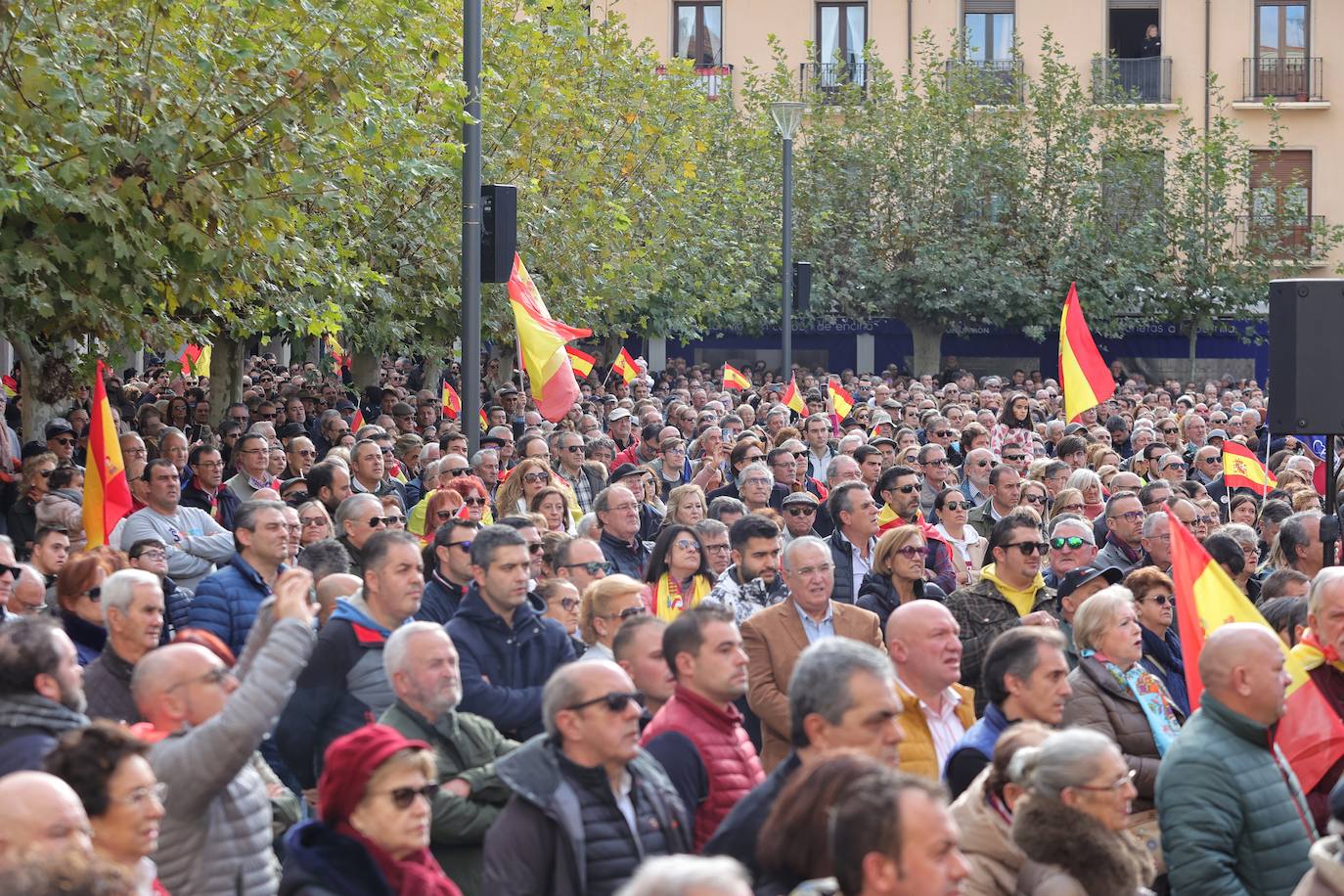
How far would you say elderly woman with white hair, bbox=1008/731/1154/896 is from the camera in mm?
4836

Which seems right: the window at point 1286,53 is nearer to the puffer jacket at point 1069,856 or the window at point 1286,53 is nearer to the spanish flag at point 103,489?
the spanish flag at point 103,489

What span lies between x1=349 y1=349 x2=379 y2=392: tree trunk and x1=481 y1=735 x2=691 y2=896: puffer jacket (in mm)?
19693

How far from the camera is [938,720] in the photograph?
6988 mm

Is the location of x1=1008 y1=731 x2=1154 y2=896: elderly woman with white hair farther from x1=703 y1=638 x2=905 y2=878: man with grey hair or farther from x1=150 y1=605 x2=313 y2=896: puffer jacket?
x1=150 y1=605 x2=313 y2=896: puffer jacket

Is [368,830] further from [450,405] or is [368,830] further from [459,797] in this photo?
[450,405]

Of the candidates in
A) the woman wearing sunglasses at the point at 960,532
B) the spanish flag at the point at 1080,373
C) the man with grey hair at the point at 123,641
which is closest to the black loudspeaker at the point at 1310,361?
the woman wearing sunglasses at the point at 960,532

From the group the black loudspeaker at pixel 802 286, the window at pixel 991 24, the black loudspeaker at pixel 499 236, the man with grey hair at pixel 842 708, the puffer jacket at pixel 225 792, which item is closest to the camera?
the puffer jacket at pixel 225 792

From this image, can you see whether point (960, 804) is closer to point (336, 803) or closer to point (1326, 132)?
point (336, 803)

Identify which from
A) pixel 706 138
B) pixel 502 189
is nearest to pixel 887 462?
pixel 502 189

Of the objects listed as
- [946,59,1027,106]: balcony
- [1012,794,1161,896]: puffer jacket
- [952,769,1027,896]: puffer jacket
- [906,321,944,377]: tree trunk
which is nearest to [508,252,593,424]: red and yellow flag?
[952,769,1027,896]: puffer jacket

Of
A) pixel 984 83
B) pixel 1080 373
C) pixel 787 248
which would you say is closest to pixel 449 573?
pixel 1080 373

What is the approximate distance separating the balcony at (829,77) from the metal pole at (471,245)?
28591 mm

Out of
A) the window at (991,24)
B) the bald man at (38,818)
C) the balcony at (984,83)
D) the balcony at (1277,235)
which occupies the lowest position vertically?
the bald man at (38,818)

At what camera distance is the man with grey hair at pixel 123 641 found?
6.60 meters
